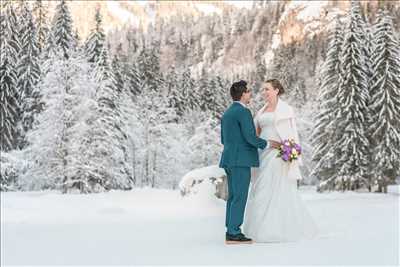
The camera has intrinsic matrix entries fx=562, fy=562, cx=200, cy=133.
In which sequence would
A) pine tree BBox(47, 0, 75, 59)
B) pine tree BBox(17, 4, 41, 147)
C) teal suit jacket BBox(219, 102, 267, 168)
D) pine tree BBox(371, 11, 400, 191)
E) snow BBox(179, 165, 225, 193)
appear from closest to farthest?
teal suit jacket BBox(219, 102, 267, 168)
snow BBox(179, 165, 225, 193)
pine tree BBox(371, 11, 400, 191)
pine tree BBox(17, 4, 41, 147)
pine tree BBox(47, 0, 75, 59)

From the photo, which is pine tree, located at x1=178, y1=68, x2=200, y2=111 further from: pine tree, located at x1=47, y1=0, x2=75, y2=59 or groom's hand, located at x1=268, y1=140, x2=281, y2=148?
groom's hand, located at x1=268, y1=140, x2=281, y2=148

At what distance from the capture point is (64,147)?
34.7 metres

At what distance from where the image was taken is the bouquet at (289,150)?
7.51 m

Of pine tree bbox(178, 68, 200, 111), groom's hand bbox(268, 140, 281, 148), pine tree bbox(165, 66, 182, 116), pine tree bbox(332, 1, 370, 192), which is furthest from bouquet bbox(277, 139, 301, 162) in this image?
pine tree bbox(178, 68, 200, 111)

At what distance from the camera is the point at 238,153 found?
7.08 metres

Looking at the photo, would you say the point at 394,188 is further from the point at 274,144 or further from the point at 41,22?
the point at 41,22

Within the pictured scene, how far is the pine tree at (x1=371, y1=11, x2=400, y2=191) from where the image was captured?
26.8m

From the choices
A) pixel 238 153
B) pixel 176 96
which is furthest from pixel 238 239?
pixel 176 96

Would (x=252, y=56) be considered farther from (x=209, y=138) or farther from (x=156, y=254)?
(x=156, y=254)

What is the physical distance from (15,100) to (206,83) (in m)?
30.7

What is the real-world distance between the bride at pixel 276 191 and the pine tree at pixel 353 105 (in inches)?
924

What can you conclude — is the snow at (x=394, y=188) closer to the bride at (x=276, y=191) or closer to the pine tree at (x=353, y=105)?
the pine tree at (x=353, y=105)

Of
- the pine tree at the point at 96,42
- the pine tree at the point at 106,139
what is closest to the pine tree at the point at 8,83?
the pine tree at the point at 96,42

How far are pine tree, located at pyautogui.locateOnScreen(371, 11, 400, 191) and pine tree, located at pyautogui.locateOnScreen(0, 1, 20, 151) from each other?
24018mm
